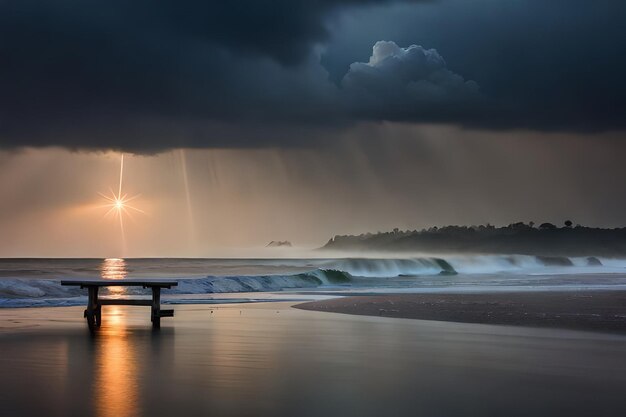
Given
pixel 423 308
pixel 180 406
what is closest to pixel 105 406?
pixel 180 406

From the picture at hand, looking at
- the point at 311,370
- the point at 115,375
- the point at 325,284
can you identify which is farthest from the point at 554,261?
the point at 115,375

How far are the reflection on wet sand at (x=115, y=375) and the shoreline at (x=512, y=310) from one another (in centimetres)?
938

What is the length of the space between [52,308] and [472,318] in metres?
15.4

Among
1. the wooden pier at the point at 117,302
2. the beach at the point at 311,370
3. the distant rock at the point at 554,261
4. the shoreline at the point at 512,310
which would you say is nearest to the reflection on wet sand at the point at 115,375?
the beach at the point at 311,370

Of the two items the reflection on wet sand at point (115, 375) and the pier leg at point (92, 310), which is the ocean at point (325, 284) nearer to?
the pier leg at point (92, 310)

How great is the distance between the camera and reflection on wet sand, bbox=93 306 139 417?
9.23m

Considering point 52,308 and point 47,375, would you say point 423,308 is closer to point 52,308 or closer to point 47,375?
point 52,308

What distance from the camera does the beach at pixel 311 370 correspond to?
9.45 meters

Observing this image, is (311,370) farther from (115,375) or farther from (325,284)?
(325,284)

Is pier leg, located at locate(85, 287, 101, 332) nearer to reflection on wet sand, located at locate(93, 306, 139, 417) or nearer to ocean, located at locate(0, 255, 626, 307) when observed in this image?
reflection on wet sand, located at locate(93, 306, 139, 417)

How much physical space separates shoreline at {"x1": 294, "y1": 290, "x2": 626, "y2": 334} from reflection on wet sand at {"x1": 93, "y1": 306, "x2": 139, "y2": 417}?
9.38 meters

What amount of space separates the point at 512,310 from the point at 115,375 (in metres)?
16.4

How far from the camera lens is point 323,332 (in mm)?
18531

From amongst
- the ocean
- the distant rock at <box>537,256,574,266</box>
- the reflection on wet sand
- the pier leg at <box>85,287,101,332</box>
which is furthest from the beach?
the distant rock at <box>537,256,574,266</box>
